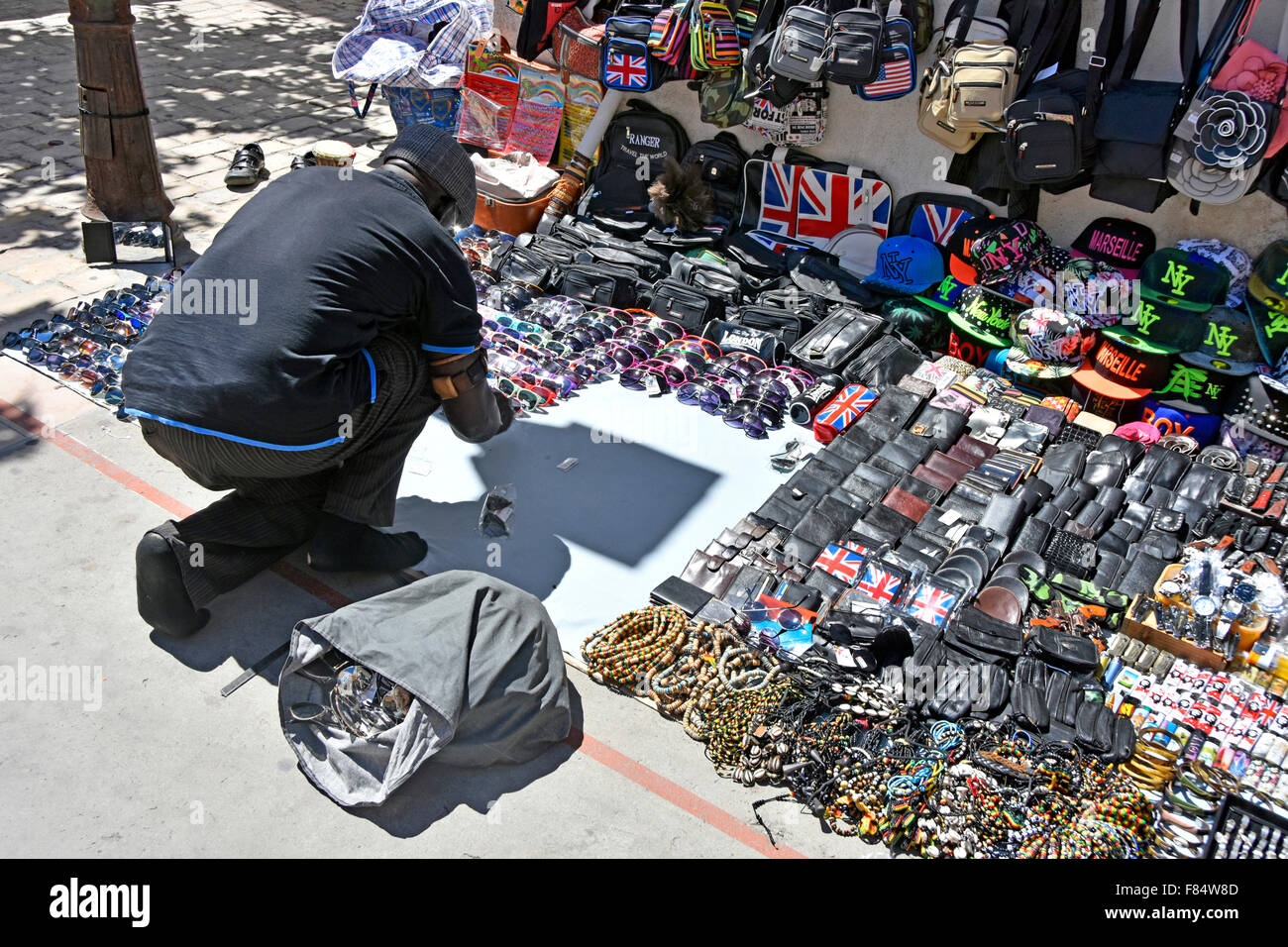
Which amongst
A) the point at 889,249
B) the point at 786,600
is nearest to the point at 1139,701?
the point at 786,600

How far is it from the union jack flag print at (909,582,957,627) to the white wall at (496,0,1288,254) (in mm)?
2851

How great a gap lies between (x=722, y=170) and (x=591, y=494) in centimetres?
322

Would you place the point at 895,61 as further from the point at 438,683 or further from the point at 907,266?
the point at 438,683

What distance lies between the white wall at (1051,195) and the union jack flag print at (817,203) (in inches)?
5.7

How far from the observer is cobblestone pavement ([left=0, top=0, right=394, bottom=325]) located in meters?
7.11

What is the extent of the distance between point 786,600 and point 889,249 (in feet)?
10.2

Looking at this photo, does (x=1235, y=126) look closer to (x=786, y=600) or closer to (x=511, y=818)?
(x=786, y=600)

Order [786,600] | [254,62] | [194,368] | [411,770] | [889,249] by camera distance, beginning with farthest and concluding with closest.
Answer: [254,62] → [889,249] → [786,600] → [194,368] → [411,770]

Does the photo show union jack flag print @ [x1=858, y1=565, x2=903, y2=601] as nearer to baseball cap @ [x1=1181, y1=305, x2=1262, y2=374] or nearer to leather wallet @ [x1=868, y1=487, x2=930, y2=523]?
leather wallet @ [x1=868, y1=487, x2=930, y2=523]

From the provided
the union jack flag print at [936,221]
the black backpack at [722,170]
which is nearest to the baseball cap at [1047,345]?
the union jack flag print at [936,221]

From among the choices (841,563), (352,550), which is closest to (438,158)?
(352,550)

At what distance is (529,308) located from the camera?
6.70m

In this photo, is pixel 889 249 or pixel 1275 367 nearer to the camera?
pixel 1275 367

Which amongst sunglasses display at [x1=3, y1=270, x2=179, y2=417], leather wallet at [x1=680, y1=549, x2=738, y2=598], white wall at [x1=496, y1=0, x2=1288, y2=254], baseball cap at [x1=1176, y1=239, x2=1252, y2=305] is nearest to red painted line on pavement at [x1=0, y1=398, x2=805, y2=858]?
sunglasses display at [x1=3, y1=270, x2=179, y2=417]
